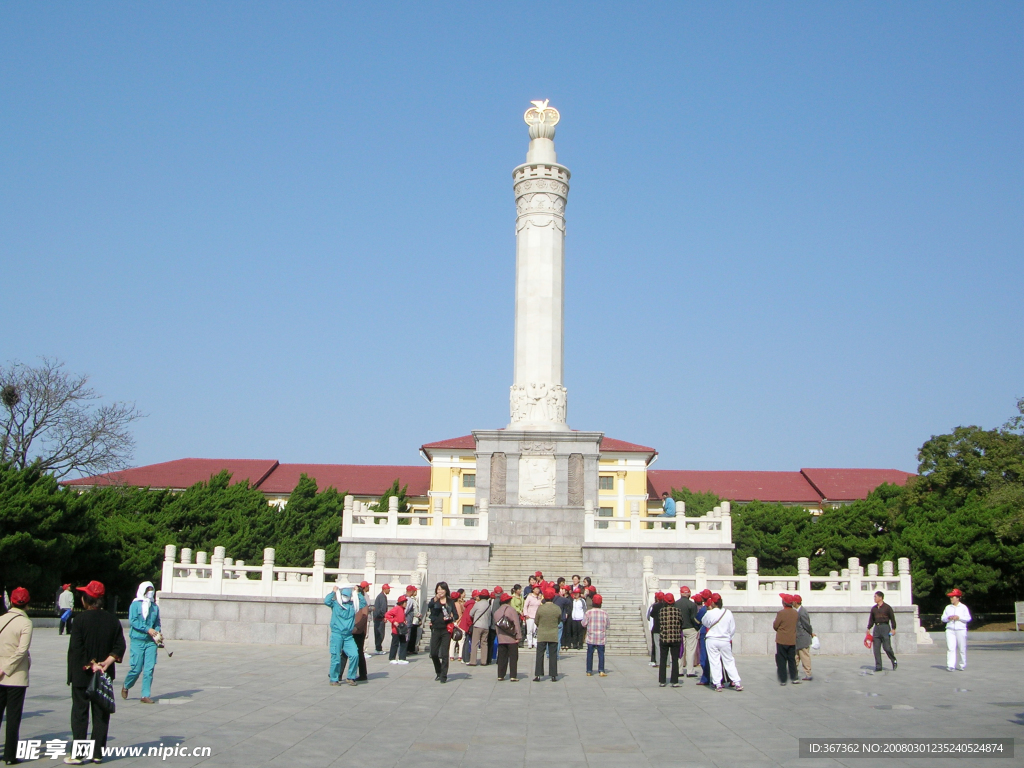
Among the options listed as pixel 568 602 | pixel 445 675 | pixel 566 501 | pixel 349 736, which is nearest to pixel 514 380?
pixel 566 501

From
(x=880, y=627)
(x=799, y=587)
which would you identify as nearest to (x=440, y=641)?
(x=880, y=627)

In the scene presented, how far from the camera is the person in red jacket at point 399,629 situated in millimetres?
17109

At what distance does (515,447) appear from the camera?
92.6ft

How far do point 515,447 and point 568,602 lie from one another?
32.8ft

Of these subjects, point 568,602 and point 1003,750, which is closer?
point 1003,750

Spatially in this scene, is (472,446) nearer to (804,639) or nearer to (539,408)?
(539,408)

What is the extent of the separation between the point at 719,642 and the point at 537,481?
1444 centimetres

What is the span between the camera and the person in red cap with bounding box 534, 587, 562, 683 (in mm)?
14766

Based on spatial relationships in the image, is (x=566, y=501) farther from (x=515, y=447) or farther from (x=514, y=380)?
(x=514, y=380)

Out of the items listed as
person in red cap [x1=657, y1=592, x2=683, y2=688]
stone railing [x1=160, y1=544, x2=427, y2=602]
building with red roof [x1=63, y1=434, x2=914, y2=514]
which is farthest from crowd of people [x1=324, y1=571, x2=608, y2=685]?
building with red roof [x1=63, y1=434, x2=914, y2=514]

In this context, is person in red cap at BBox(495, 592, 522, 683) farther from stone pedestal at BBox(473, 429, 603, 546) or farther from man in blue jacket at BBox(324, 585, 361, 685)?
stone pedestal at BBox(473, 429, 603, 546)

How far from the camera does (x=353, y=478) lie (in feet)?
208

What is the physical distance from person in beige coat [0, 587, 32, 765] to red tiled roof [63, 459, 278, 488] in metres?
53.7

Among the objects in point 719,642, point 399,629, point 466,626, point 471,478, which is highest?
point 471,478
